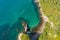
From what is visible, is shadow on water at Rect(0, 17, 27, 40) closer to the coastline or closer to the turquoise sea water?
the turquoise sea water

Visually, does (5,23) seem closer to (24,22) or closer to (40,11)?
(24,22)

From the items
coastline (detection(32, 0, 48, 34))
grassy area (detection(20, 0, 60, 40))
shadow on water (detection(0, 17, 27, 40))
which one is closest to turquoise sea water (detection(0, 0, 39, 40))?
shadow on water (detection(0, 17, 27, 40))

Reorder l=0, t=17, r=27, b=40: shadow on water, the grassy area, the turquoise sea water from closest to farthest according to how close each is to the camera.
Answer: the grassy area
l=0, t=17, r=27, b=40: shadow on water
the turquoise sea water

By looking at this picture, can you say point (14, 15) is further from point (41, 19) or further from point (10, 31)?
point (41, 19)

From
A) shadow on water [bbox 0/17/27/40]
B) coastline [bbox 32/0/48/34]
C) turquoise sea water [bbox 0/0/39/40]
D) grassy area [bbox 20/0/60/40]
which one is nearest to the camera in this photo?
grassy area [bbox 20/0/60/40]

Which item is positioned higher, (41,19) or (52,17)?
(52,17)

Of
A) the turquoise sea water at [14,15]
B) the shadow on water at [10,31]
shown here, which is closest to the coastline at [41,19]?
the turquoise sea water at [14,15]

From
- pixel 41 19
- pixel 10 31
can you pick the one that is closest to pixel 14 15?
pixel 10 31

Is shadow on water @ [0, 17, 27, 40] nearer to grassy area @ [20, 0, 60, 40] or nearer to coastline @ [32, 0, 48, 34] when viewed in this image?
coastline @ [32, 0, 48, 34]

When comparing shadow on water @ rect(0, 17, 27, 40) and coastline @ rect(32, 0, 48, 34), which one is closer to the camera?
shadow on water @ rect(0, 17, 27, 40)
